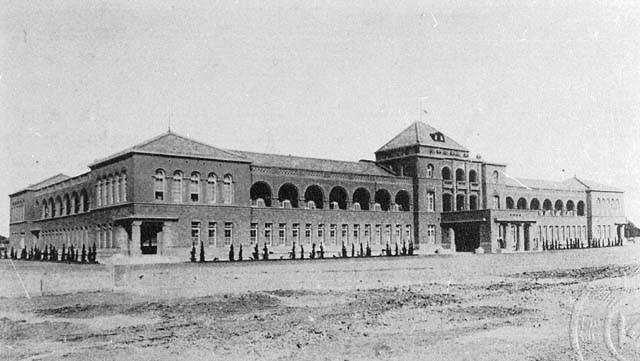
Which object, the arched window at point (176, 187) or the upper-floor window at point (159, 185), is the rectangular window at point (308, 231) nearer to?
the arched window at point (176, 187)

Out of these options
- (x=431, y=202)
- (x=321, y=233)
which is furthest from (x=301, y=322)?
(x=431, y=202)

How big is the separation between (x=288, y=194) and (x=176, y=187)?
12.4 metres

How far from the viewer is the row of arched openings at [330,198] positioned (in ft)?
156

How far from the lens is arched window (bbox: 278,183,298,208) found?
48.6 metres

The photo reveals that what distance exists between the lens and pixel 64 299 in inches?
621

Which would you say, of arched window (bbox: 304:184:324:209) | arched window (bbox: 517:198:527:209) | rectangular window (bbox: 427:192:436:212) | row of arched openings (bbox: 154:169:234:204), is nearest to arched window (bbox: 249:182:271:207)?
arched window (bbox: 304:184:324:209)

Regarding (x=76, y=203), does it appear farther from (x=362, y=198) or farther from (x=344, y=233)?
(x=362, y=198)

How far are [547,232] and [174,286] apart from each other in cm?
5351

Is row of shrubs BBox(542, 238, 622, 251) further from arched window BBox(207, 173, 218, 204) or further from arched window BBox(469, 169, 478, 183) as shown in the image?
arched window BBox(207, 173, 218, 204)

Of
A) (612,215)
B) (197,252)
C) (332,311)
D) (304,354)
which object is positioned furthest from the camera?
(612,215)

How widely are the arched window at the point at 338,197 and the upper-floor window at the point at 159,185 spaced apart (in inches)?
648

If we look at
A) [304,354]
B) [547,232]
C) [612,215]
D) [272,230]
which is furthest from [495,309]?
[612,215]

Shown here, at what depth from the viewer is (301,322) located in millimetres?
12062

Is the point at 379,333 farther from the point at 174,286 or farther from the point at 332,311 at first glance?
the point at 174,286
